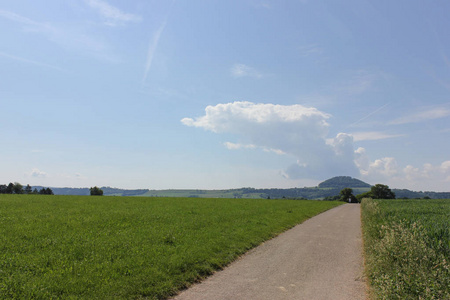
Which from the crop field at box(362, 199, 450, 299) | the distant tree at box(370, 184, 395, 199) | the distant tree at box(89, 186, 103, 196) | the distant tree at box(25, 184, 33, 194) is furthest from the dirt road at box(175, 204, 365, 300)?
the distant tree at box(25, 184, 33, 194)

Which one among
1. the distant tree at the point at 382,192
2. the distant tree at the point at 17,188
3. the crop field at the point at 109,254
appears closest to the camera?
the crop field at the point at 109,254

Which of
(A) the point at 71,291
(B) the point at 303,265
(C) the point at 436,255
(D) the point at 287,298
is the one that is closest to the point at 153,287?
(A) the point at 71,291

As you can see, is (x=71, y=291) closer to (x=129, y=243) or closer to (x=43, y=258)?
(x=43, y=258)

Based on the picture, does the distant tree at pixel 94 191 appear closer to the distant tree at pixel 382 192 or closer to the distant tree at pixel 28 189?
the distant tree at pixel 28 189

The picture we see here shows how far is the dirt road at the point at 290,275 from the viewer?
9461 millimetres

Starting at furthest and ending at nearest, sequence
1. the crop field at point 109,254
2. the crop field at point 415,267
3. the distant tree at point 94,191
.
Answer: the distant tree at point 94,191 → the crop field at point 109,254 → the crop field at point 415,267

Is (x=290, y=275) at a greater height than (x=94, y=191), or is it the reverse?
(x=94, y=191)

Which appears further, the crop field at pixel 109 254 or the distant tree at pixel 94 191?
the distant tree at pixel 94 191

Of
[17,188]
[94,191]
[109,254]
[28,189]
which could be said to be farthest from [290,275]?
[28,189]

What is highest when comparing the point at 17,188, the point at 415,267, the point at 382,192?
the point at 415,267

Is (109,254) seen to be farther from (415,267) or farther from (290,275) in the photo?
(415,267)

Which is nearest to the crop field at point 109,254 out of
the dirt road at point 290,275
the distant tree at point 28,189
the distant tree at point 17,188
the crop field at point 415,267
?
the dirt road at point 290,275

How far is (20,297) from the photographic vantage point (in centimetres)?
810

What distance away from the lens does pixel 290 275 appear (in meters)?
11.5
